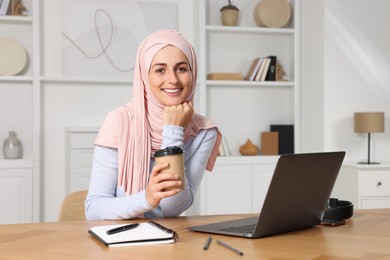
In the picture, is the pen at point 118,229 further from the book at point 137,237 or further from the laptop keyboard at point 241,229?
the laptop keyboard at point 241,229

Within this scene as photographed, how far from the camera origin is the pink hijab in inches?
76.2

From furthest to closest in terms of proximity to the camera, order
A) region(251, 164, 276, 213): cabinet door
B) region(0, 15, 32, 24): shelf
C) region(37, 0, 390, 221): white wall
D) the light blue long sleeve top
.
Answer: region(251, 164, 276, 213): cabinet door → region(37, 0, 390, 221): white wall → region(0, 15, 32, 24): shelf → the light blue long sleeve top

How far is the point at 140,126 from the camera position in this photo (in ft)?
6.53

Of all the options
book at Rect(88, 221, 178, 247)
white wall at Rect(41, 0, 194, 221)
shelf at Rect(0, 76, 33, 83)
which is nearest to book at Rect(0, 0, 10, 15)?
white wall at Rect(41, 0, 194, 221)

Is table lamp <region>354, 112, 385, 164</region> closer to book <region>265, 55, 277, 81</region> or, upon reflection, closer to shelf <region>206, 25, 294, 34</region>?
book <region>265, 55, 277, 81</region>

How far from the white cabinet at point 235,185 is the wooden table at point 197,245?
9.78ft

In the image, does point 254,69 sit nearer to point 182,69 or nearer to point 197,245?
point 182,69

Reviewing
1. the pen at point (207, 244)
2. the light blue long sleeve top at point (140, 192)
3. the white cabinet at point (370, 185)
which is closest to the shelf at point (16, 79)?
the white cabinet at point (370, 185)

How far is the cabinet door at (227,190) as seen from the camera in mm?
4617

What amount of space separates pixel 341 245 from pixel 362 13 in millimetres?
3657

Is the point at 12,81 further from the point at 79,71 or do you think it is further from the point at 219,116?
A: the point at 219,116

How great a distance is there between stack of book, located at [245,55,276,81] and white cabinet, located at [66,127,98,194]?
1381mm

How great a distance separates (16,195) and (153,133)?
2.62 meters

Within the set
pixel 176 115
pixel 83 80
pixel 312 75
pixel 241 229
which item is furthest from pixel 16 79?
pixel 241 229
